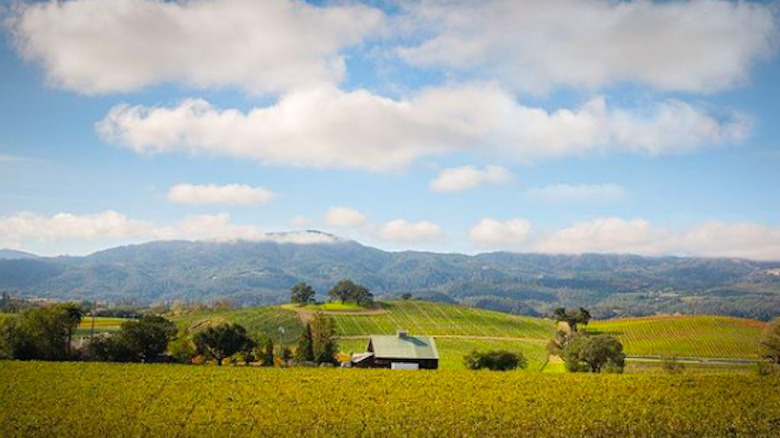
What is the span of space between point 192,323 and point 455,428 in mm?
151388

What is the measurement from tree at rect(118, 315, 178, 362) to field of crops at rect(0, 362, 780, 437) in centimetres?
1945

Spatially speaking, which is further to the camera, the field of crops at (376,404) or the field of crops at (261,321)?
the field of crops at (261,321)

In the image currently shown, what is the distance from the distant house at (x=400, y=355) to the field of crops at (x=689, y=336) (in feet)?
204

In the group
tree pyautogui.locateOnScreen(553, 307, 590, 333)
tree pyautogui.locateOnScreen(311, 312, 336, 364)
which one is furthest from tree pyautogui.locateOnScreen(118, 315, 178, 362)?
tree pyautogui.locateOnScreen(553, 307, 590, 333)

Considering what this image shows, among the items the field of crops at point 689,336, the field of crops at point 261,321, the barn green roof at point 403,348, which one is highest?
the barn green roof at point 403,348

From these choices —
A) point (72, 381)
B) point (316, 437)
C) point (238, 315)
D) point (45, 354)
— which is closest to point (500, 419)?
point (316, 437)

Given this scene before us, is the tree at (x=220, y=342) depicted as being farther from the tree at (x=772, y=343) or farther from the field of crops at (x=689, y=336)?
the field of crops at (x=689, y=336)

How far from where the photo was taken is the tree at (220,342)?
3376 inches

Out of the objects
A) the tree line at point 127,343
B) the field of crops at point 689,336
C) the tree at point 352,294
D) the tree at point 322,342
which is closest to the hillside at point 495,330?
the field of crops at point 689,336

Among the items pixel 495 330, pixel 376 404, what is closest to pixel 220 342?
pixel 376 404

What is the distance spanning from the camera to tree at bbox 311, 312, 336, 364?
89500 millimetres

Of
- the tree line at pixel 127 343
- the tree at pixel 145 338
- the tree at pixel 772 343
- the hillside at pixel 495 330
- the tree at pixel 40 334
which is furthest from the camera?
the hillside at pixel 495 330

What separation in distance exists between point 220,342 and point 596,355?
54.0 meters

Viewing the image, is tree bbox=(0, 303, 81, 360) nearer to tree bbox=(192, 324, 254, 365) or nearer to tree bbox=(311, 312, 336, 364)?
tree bbox=(192, 324, 254, 365)
